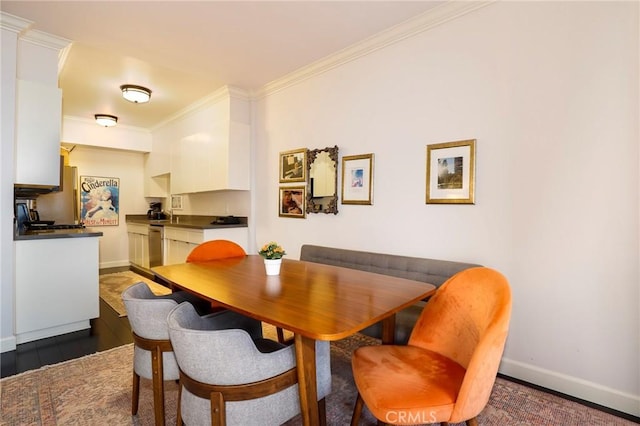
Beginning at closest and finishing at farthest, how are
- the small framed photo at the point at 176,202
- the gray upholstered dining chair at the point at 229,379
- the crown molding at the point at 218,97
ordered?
1. the gray upholstered dining chair at the point at 229,379
2. the crown molding at the point at 218,97
3. the small framed photo at the point at 176,202

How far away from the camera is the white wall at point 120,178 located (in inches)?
237

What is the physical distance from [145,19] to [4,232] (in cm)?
205

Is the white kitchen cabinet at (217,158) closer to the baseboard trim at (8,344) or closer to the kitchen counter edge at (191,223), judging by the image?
the kitchen counter edge at (191,223)

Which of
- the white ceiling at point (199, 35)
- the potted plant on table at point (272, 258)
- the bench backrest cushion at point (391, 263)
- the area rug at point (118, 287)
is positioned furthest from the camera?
the area rug at point (118, 287)

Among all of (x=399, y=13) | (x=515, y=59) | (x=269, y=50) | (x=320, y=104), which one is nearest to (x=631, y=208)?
(x=515, y=59)

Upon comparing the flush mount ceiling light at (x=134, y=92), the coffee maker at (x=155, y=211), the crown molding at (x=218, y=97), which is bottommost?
the coffee maker at (x=155, y=211)

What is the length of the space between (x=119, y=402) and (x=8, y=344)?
152 centimetres

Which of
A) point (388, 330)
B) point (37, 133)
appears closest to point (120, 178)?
point (37, 133)

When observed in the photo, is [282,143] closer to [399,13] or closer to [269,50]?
[269,50]

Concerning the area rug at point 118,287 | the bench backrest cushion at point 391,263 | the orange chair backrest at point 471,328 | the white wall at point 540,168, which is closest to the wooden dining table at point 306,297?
the orange chair backrest at point 471,328

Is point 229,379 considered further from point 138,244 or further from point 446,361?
point 138,244

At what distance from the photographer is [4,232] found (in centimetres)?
259

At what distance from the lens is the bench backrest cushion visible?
7.63ft

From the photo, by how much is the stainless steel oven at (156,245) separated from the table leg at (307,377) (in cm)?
443
